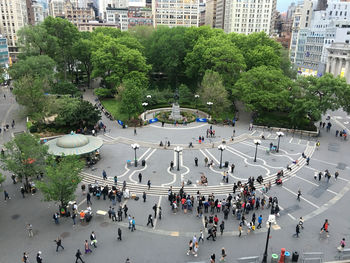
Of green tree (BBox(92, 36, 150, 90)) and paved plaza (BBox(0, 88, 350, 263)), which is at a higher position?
green tree (BBox(92, 36, 150, 90))

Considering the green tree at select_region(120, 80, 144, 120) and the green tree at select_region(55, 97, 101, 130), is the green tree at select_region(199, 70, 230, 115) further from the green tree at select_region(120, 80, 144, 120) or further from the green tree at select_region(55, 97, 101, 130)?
the green tree at select_region(55, 97, 101, 130)

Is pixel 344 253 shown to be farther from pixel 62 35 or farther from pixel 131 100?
pixel 62 35

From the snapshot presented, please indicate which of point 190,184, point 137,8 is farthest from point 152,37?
point 137,8

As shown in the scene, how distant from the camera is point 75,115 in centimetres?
4191

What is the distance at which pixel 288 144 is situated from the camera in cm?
4134

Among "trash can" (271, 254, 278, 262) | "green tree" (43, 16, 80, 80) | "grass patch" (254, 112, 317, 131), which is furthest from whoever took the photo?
"green tree" (43, 16, 80, 80)

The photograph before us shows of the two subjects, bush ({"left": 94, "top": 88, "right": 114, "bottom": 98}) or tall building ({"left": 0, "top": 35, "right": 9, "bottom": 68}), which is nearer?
bush ({"left": 94, "top": 88, "right": 114, "bottom": 98})

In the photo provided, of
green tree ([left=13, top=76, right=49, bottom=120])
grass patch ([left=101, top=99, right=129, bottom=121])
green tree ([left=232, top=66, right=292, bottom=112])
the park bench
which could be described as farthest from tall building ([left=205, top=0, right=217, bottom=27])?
the park bench

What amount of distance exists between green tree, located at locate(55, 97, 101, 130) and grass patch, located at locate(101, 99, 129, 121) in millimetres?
6820

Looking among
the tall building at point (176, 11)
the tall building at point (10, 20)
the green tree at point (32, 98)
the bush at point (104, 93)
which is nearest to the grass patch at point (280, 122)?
the bush at point (104, 93)

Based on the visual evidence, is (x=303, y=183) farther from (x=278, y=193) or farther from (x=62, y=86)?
(x=62, y=86)

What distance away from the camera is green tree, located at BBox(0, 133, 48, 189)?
25.1 meters

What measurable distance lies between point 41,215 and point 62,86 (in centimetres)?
3610

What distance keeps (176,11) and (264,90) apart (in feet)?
366
